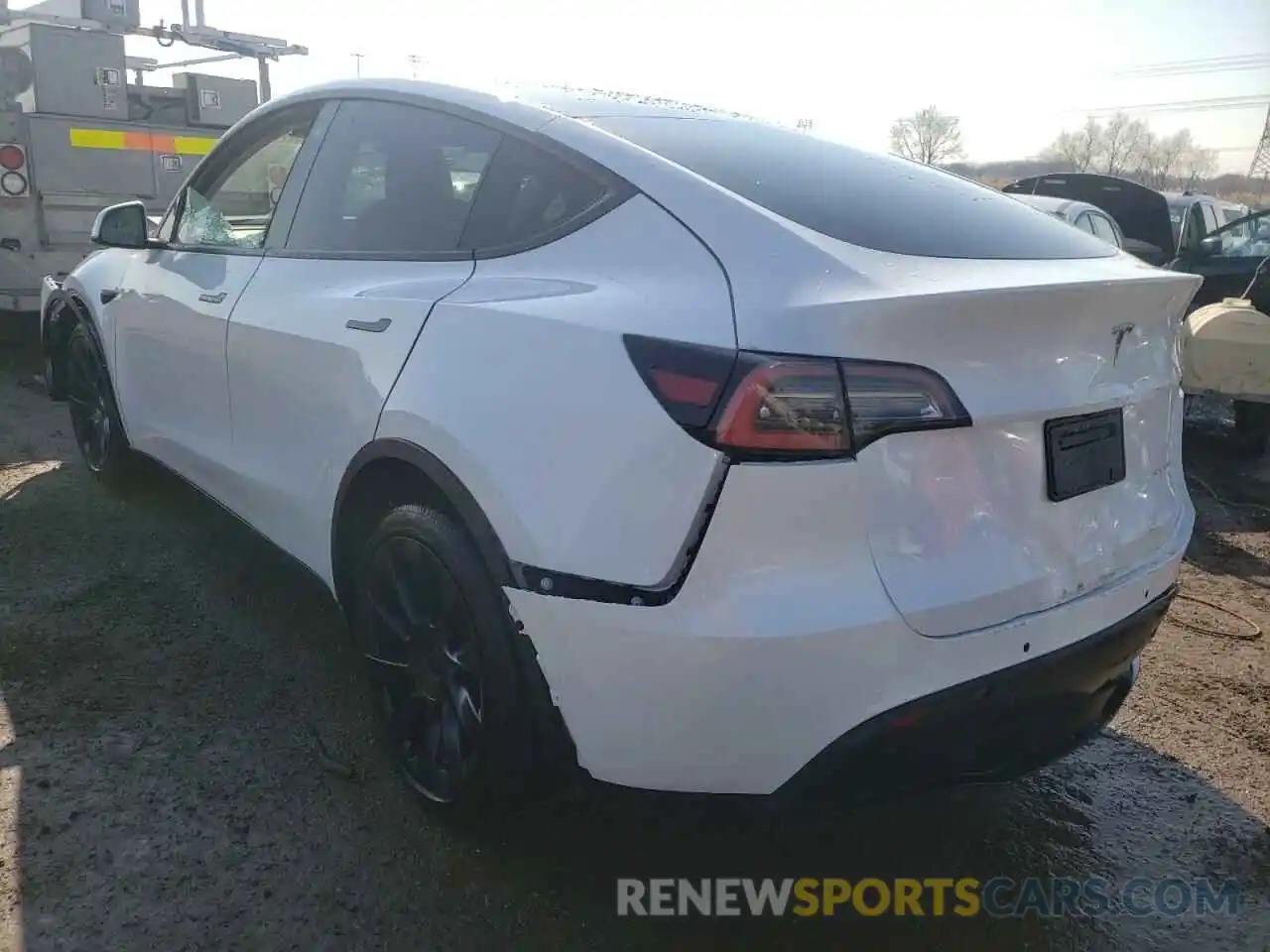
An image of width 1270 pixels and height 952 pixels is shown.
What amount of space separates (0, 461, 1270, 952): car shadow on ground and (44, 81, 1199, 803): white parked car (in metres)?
0.21

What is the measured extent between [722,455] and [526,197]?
2.98ft

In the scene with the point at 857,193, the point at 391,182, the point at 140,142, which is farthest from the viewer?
the point at 140,142

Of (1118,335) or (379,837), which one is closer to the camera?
(1118,335)

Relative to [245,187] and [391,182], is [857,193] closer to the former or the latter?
[391,182]

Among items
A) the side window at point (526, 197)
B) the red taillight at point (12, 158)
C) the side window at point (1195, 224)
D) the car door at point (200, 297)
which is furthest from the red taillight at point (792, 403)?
the side window at point (1195, 224)

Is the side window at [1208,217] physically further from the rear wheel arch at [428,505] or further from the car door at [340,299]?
the rear wheel arch at [428,505]

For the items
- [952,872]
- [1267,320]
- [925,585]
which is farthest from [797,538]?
[1267,320]

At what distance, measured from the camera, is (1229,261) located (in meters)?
9.16

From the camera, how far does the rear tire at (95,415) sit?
4.36m

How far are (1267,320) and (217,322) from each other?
5573 millimetres

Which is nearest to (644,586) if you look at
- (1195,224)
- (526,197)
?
(526,197)

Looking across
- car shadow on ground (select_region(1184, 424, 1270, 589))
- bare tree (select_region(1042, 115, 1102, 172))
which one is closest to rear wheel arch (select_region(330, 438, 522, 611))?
car shadow on ground (select_region(1184, 424, 1270, 589))

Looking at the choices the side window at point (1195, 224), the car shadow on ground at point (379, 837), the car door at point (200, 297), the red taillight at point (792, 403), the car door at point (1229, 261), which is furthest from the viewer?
the side window at point (1195, 224)

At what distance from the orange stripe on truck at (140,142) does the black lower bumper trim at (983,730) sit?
269 inches
